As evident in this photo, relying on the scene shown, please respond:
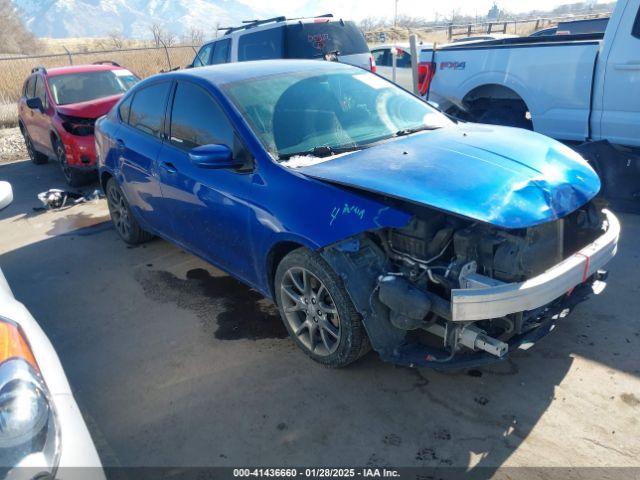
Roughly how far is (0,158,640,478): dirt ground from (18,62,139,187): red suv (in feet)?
13.2

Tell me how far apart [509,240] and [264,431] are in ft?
5.61

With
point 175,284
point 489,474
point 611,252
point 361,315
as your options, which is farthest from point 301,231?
point 175,284

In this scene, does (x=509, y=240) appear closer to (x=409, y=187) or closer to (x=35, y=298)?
(x=409, y=187)

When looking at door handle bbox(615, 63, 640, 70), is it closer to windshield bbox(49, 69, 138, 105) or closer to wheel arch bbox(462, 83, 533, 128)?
wheel arch bbox(462, 83, 533, 128)

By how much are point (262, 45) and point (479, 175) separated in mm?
6821

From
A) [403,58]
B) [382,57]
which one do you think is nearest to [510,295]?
[403,58]

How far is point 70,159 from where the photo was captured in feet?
26.0

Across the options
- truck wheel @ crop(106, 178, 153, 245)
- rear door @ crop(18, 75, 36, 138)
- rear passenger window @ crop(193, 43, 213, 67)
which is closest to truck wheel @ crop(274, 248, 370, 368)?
truck wheel @ crop(106, 178, 153, 245)

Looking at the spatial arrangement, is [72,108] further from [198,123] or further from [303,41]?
[198,123]

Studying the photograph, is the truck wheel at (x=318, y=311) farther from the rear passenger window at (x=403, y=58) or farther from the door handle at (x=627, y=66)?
the rear passenger window at (x=403, y=58)

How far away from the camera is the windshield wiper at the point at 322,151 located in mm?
3377

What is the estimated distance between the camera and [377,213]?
279 cm

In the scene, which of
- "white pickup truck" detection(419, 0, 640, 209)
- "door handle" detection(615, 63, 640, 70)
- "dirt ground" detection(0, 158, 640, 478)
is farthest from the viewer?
"white pickup truck" detection(419, 0, 640, 209)

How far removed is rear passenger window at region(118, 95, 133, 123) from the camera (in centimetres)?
513
